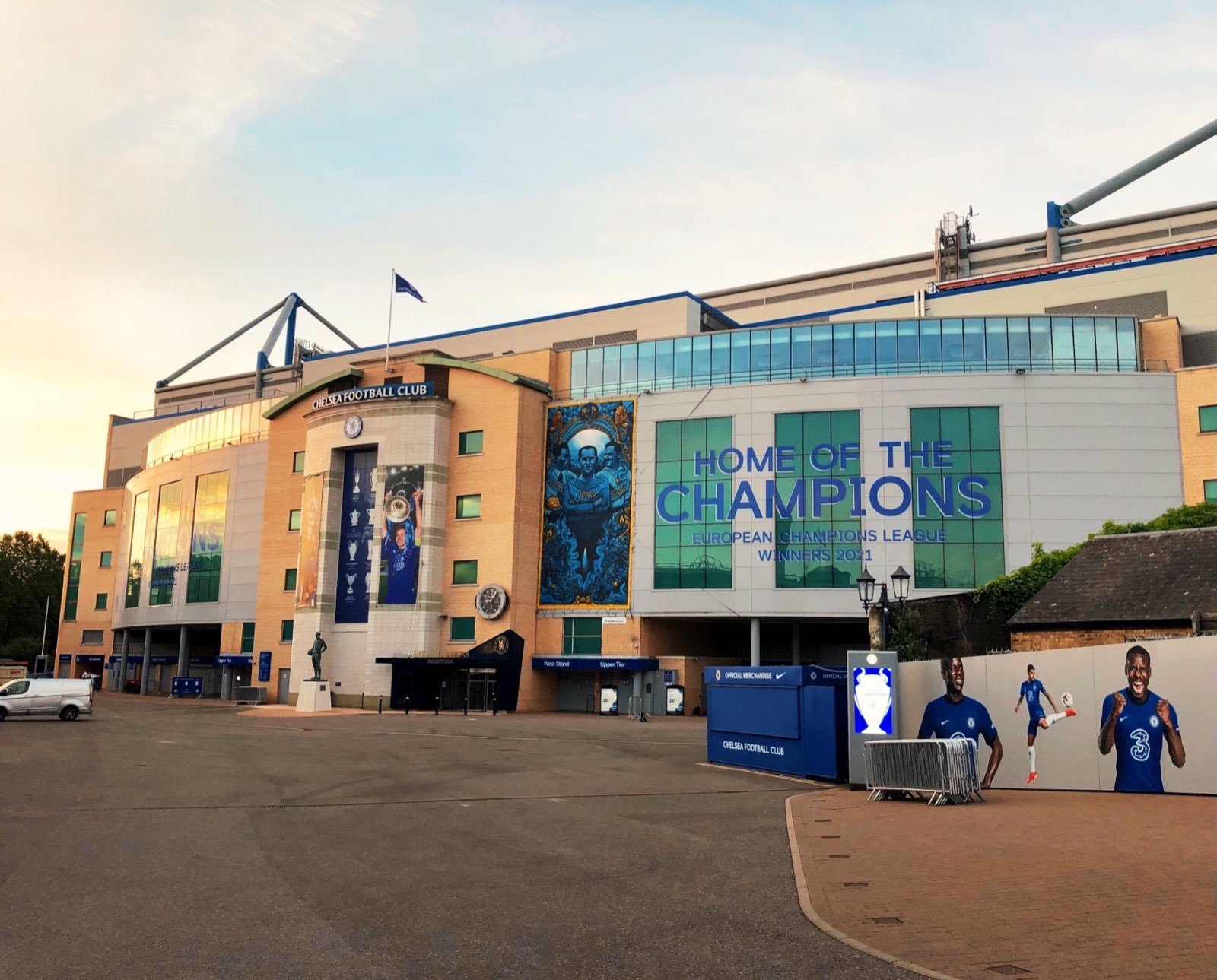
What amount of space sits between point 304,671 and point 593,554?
59.0 ft

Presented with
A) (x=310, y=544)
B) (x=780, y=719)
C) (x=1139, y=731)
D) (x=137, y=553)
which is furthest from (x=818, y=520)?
(x=137, y=553)

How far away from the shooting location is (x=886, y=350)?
2239 inches

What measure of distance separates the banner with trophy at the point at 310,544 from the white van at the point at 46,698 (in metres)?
20.6

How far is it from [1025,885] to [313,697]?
50.2m

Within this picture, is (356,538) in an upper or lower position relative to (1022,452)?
lower

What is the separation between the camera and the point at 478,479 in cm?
6084

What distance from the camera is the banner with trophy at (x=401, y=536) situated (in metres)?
60.1

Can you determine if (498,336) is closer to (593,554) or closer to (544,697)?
(593,554)

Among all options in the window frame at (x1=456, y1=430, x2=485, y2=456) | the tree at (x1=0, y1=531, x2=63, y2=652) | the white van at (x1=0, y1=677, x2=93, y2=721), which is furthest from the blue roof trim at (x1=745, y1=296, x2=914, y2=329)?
the tree at (x1=0, y1=531, x2=63, y2=652)

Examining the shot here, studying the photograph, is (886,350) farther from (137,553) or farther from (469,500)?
(137,553)

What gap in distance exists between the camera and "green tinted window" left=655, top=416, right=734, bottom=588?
5703cm

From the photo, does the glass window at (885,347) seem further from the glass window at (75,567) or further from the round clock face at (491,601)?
the glass window at (75,567)

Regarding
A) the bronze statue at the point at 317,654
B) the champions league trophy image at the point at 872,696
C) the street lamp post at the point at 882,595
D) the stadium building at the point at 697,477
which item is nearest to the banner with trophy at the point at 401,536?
the stadium building at the point at 697,477

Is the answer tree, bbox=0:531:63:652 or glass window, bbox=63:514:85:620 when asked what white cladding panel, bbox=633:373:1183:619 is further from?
tree, bbox=0:531:63:652
